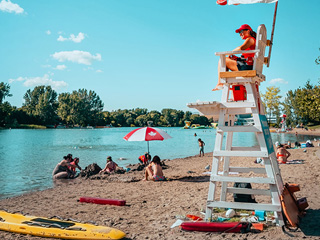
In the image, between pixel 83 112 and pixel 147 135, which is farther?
pixel 83 112

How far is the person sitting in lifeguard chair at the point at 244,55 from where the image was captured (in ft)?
16.6

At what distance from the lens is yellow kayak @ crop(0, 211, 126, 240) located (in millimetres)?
5094

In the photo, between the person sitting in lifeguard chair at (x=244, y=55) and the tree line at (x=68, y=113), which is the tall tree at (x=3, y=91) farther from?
the person sitting in lifeguard chair at (x=244, y=55)

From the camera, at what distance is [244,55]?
17.1 feet

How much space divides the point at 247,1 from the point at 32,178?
49.8ft

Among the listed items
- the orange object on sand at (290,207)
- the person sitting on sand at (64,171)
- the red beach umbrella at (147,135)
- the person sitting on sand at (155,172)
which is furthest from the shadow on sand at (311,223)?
the person sitting on sand at (64,171)

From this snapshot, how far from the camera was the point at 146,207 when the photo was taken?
295 inches

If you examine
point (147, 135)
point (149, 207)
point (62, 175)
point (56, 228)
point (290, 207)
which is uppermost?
point (147, 135)

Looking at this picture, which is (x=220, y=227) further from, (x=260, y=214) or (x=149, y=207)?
(x=149, y=207)

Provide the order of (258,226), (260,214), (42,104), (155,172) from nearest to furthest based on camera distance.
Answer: (258,226) < (260,214) < (155,172) < (42,104)

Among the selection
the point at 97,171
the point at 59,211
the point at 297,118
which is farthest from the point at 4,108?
the point at 59,211

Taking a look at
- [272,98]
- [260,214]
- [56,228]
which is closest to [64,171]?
[56,228]

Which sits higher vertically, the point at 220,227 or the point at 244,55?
the point at 244,55

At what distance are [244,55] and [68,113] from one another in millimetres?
148379
